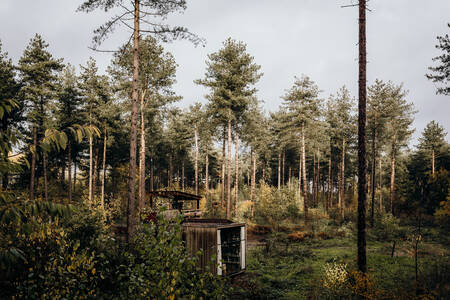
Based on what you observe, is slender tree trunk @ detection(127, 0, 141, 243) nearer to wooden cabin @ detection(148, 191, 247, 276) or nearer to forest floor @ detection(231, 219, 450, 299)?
wooden cabin @ detection(148, 191, 247, 276)

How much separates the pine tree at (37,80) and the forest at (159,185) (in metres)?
0.11

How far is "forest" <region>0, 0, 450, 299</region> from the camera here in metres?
4.38

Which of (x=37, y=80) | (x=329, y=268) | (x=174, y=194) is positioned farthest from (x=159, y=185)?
(x=329, y=268)

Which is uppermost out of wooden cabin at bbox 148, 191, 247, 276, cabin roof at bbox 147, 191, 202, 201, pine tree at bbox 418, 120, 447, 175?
pine tree at bbox 418, 120, 447, 175

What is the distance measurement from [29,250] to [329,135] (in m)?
38.8

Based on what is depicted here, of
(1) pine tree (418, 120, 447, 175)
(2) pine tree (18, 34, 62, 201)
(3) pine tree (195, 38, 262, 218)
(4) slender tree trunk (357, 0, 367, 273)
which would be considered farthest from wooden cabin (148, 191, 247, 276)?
(1) pine tree (418, 120, 447, 175)

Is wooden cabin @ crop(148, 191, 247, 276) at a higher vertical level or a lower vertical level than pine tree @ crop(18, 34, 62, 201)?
lower

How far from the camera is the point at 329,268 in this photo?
10.6 metres

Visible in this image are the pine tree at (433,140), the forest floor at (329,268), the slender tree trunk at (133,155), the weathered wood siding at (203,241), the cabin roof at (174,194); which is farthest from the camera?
the pine tree at (433,140)

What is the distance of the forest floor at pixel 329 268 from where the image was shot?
10.2 m

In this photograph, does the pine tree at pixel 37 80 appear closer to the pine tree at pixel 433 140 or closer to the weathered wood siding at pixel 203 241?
the weathered wood siding at pixel 203 241

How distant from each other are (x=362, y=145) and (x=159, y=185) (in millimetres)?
47219

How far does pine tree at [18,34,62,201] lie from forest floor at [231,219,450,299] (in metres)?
20.8

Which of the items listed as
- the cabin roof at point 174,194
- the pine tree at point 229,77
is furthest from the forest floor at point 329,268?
the pine tree at point 229,77
